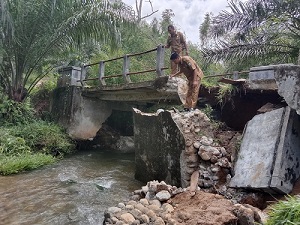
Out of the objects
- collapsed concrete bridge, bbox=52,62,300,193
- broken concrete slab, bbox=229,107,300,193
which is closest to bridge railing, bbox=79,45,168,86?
collapsed concrete bridge, bbox=52,62,300,193

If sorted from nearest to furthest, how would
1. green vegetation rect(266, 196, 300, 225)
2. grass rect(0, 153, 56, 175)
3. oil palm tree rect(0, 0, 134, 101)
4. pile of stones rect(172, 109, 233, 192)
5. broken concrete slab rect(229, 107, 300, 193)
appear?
green vegetation rect(266, 196, 300, 225) < broken concrete slab rect(229, 107, 300, 193) < pile of stones rect(172, 109, 233, 192) < grass rect(0, 153, 56, 175) < oil palm tree rect(0, 0, 134, 101)

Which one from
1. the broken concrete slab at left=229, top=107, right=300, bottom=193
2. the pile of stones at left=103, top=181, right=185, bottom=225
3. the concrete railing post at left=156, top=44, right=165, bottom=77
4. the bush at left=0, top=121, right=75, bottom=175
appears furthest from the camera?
the concrete railing post at left=156, top=44, right=165, bottom=77

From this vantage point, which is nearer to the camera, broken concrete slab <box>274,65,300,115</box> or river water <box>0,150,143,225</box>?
broken concrete slab <box>274,65,300,115</box>

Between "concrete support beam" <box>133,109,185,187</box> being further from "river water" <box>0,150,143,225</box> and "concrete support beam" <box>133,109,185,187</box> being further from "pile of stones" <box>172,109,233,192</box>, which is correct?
"river water" <box>0,150,143,225</box>

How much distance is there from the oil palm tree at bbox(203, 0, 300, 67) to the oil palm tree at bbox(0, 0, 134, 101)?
312 centimetres

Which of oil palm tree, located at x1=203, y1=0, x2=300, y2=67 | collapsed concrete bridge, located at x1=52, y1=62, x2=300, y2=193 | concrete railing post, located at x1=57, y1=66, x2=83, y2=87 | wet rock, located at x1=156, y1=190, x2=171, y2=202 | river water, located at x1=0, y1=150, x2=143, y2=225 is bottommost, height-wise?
river water, located at x1=0, y1=150, x2=143, y2=225

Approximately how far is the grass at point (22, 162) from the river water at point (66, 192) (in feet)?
Answer: 0.75

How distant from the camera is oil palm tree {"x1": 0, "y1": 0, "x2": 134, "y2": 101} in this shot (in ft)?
33.0

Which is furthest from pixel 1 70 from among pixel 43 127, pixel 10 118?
pixel 43 127

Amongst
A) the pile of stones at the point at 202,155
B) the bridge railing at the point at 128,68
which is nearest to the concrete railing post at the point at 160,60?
the bridge railing at the point at 128,68

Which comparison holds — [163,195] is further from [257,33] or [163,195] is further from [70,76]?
[70,76]

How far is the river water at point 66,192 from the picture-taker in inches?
201

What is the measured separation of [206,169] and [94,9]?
22.8ft

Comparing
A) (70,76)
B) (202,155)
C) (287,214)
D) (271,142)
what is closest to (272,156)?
(271,142)
